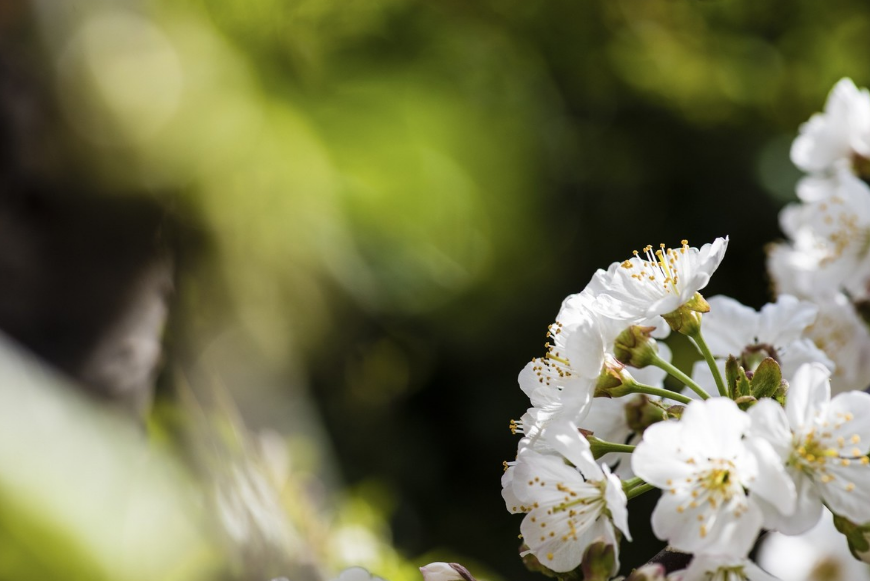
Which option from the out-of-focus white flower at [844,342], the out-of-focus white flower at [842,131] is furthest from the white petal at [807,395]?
the out-of-focus white flower at [842,131]

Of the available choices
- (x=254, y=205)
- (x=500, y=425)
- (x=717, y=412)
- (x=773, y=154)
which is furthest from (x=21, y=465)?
(x=773, y=154)

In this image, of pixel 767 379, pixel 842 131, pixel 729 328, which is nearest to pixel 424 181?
pixel 842 131

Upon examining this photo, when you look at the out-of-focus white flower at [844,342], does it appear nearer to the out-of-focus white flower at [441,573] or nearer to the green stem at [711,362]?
the green stem at [711,362]

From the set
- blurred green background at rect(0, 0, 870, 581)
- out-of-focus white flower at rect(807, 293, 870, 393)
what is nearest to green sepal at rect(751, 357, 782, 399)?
out-of-focus white flower at rect(807, 293, 870, 393)

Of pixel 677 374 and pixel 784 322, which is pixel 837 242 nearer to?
pixel 784 322

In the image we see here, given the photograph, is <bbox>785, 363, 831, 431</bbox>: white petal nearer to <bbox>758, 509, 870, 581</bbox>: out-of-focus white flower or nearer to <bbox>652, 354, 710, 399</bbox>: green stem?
<bbox>652, 354, 710, 399</bbox>: green stem

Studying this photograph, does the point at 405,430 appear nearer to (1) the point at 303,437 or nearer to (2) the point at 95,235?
(1) the point at 303,437
